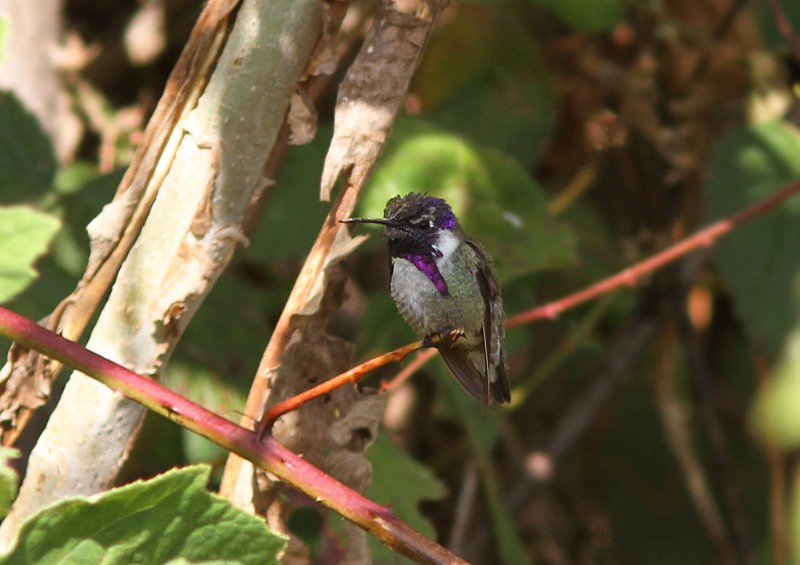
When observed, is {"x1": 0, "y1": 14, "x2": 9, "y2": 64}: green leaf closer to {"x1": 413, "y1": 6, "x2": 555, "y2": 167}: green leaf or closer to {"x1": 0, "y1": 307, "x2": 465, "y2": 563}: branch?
{"x1": 0, "y1": 307, "x2": 465, "y2": 563}: branch

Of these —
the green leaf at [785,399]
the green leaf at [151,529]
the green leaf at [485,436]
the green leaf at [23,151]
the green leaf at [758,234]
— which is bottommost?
the green leaf at [151,529]

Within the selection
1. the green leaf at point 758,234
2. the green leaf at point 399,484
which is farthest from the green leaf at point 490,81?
the green leaf at point 399,484

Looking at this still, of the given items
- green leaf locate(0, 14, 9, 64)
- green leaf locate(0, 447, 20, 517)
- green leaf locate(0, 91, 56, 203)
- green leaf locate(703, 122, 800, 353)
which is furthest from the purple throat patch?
green leaf locate(703, 122, 800, 353)

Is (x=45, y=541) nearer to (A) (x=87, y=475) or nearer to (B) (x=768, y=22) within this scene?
(A) (x=87, y=475)

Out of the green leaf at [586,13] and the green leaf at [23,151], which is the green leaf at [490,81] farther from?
the green leaf at [23,151]

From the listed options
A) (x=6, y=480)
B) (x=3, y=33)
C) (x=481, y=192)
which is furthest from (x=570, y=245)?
(x=6, y=480)

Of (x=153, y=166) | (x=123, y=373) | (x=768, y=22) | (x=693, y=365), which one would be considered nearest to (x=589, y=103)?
(x=768, y=22)

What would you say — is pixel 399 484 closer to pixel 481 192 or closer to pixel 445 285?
pixel 445 285
